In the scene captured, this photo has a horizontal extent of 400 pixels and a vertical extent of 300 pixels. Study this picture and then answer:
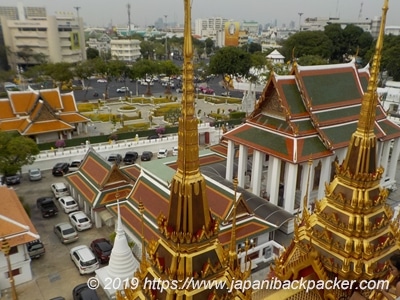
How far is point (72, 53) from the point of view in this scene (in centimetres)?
8231

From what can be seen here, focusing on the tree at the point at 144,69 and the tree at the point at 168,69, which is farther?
the tree at the point at 168,69

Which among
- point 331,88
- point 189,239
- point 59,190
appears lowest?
point 59,190

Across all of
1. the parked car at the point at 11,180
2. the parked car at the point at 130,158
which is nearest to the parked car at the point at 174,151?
the parked car at the point at 130,158

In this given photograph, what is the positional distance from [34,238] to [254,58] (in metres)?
51.4

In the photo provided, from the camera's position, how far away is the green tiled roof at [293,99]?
20.1 m

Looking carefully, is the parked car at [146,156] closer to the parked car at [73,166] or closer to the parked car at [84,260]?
the parked car at [73,166]

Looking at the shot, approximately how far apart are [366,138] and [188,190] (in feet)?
18.9

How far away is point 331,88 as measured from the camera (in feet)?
71.6

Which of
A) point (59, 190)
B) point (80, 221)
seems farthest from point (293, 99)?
point (59, 190)

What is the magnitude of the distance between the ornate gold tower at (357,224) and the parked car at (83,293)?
26.1 feet

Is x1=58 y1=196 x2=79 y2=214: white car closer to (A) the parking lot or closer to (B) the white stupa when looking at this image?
(A) the parking lot

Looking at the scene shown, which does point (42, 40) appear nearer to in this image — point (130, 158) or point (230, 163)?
point (130, 158)

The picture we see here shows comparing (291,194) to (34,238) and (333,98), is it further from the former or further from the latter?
(34,238)

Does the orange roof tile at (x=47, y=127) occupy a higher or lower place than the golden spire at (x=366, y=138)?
lower
